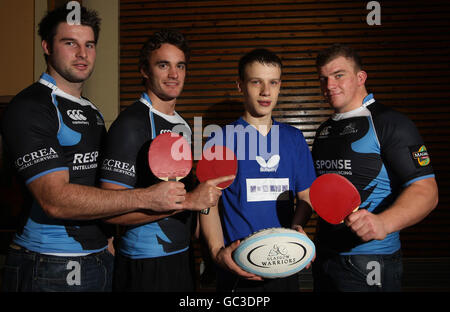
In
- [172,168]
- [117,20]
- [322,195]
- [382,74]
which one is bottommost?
[322,195]

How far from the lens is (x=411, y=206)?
1.72 m

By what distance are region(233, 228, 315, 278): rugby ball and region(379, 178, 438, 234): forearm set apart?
564mm

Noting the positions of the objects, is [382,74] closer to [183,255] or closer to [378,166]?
[378,166]

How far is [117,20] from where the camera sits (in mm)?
4602

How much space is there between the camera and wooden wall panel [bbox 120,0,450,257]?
4406 millimetres

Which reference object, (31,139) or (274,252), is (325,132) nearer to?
(274,252)

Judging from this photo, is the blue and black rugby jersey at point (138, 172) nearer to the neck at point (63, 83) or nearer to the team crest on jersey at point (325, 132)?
the neck at point (63, 83)

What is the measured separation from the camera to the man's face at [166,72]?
190 cm

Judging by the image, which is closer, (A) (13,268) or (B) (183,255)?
(A) (13,268)

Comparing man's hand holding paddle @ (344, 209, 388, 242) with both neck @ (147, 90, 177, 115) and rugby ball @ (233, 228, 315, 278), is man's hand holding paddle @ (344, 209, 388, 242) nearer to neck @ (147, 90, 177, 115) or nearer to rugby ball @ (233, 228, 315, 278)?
rugby ball @ (233, 228, 315, 278)

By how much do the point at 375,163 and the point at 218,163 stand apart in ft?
3.62

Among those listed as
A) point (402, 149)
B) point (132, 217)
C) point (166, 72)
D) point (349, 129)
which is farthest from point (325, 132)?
point (132, 217)
